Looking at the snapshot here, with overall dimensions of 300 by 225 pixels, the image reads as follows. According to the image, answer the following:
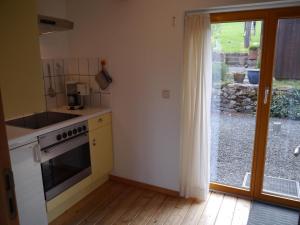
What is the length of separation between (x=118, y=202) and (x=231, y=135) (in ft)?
4.69

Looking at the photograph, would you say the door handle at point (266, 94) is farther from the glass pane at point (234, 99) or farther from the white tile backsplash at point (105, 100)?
the white tile backsplash at point (105, 100)

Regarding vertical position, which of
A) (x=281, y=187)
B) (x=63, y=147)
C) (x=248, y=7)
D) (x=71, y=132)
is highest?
(x=248, y=7)

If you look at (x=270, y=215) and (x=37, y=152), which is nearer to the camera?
(x=37, y=152)

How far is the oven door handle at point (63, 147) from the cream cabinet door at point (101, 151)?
5.1 inches

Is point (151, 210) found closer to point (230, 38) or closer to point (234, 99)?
Result: point (234, 99)

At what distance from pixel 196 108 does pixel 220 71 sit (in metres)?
0.47

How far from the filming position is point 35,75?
4.08 ft

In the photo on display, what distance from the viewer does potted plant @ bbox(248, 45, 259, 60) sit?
2364mm

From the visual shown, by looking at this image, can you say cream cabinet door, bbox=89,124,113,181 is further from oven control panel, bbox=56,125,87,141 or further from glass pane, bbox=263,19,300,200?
glass pane, bbox=263,19,300,200

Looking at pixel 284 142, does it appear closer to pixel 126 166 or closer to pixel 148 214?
pixel 148 214

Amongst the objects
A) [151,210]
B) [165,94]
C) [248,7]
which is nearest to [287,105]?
[248,7]

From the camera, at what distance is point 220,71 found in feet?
8.37

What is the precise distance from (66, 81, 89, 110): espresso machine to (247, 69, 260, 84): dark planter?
1807 millimetres

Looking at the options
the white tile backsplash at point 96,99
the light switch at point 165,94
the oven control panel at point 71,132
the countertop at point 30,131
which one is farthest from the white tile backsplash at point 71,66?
the light switch at point 165,94
